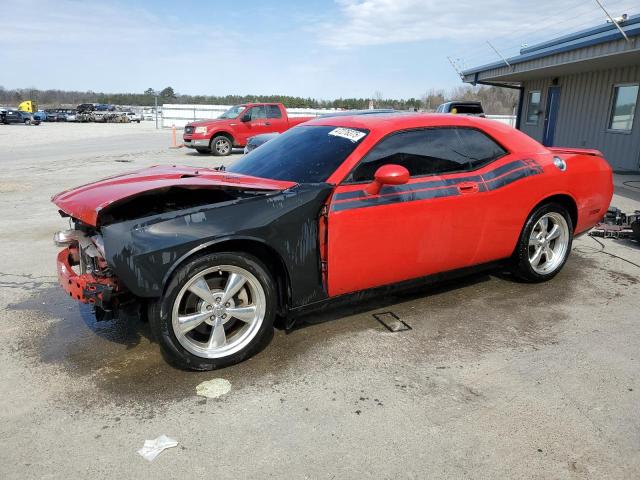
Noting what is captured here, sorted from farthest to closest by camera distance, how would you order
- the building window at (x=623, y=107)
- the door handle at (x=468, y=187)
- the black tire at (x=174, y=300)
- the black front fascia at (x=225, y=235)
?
1. the building window at (x=623, y=107)
2. the door handle at (x=468, y=187)
3. the black tire at (x=174, y=300)
4. the black front fascia at (x=225, y=235)

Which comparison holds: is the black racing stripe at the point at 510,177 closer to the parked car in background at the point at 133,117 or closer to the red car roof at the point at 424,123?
the red car roof at the point at 424,123

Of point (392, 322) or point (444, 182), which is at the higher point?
point (444, 182)

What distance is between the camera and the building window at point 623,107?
13.8m

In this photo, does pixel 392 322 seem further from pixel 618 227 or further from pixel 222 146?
pixel 222 146

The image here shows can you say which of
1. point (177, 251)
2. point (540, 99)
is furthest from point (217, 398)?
point (540, 99)

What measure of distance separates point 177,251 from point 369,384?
4.63 feet

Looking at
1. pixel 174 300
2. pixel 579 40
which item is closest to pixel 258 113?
pixel 579 40

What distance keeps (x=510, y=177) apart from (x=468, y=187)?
1.68 feet

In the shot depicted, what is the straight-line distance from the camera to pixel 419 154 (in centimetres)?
399

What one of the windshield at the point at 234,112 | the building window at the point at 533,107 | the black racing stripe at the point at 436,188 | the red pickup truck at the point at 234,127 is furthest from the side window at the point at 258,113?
the black racing stripe at the point at 436,188

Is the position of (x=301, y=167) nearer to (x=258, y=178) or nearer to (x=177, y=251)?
(x=258, y=178)

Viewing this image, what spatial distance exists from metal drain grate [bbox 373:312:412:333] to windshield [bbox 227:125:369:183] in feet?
4.13

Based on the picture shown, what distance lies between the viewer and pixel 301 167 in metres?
3.85

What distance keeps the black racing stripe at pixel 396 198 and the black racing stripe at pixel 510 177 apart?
41cm
